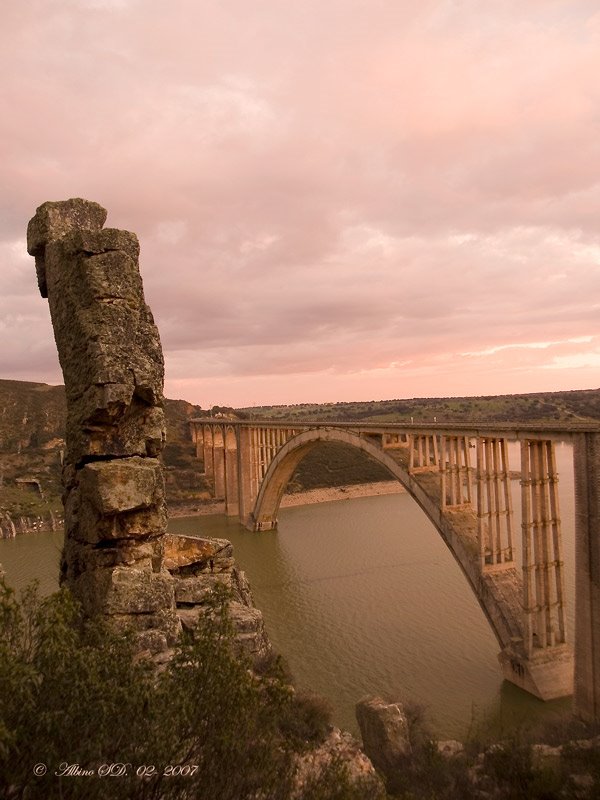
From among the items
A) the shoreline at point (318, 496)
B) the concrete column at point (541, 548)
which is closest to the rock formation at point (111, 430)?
the concrete column at point (541, 548)

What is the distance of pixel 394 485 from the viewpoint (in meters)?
49.1

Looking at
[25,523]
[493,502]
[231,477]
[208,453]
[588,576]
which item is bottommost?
[25,523]

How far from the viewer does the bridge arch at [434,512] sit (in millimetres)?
14827

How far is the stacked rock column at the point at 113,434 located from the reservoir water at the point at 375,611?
8.46m

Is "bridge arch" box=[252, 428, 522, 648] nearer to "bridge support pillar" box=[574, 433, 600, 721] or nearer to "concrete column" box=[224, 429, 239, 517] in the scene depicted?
"bridge support pillar" box=[574, 433, 600, 721]

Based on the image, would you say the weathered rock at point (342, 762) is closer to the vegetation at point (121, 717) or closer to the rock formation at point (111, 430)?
the vegetation at point (121, 717)

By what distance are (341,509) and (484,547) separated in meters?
26.9

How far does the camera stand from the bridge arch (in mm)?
14827

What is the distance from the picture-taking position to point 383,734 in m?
10.4

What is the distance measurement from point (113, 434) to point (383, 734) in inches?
296

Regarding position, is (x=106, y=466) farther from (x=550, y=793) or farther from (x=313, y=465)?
(x=313, y=465)

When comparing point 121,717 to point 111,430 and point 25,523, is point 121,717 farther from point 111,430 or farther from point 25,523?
point 25,523

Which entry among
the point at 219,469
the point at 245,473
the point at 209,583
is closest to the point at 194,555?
the point at 209,583

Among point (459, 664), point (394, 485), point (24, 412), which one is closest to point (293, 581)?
point (459, 664)
